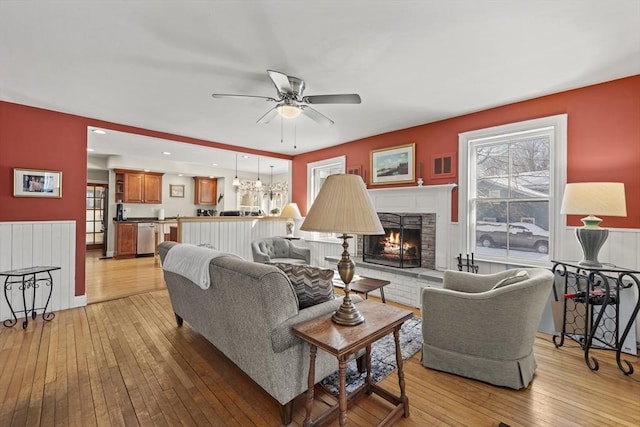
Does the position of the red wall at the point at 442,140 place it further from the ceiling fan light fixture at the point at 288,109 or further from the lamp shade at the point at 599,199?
the ceiling fan light fixture at the point at 288,109

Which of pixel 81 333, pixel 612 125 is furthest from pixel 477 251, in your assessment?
pixel 81 333

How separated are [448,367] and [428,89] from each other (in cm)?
264

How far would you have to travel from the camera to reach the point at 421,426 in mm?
1713

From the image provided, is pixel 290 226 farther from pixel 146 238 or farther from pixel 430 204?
pixel 146 238

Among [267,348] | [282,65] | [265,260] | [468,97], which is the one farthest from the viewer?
[265,260]

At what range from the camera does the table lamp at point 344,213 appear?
58.7 inches

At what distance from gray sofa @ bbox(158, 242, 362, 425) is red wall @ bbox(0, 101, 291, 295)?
3016 mm

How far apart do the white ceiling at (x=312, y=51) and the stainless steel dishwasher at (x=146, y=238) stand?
4287 millimetres

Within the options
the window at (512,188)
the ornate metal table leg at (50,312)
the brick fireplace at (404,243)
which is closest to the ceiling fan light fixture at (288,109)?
the brick fireplace at (404,243)

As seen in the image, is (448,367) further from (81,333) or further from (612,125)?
(81,333)

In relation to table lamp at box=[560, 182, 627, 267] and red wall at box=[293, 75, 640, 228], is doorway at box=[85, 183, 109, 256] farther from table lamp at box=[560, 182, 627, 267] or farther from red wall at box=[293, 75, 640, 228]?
table lamp at box=[560, 182, 627, 267]

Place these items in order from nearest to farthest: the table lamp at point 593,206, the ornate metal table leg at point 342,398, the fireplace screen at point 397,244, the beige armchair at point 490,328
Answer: the ornate metal table leg at point 342,398 < the beige armchair at point 490,328 < the table lamp at point 593,206 < the fireplace screen at point 397,244

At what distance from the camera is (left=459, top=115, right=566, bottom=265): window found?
3178 mm

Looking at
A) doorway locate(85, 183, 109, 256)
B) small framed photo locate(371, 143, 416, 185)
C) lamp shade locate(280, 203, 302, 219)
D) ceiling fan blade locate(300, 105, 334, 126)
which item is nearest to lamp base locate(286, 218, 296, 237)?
lamp shade locate(280, 203, 302, 219)
